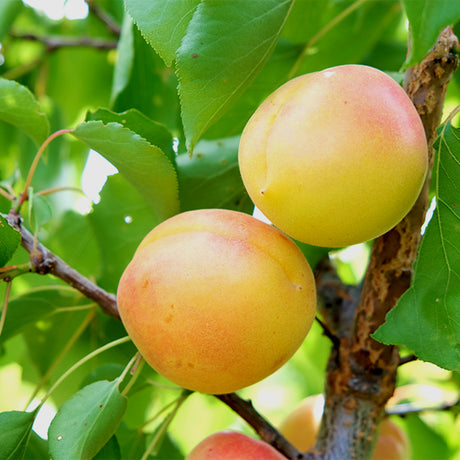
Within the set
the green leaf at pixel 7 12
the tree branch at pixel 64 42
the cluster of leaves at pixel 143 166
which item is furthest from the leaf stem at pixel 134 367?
the tree branch at pixel 64 42

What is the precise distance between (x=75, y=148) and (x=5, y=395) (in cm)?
81

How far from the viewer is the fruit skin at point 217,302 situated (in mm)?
720

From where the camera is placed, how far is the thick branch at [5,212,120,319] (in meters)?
0.90

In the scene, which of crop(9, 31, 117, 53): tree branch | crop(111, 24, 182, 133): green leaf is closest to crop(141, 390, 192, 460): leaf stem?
crop(111, 24, 182, 133): green leaf

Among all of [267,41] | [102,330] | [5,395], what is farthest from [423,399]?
[5,395]

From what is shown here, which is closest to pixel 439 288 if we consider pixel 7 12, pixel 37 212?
pixel 37 212

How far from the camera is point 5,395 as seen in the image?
2041mm

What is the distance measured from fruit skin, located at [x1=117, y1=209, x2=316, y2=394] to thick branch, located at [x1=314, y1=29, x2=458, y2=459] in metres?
0.18

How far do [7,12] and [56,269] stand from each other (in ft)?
1.88

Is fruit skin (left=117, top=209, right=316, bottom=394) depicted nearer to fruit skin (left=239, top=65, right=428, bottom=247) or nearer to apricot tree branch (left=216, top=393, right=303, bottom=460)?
fruit skin (left=239, top=65, right=428, bottom=247)

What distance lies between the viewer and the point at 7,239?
84 cm

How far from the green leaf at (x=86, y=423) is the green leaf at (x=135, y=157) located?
0.90 feet

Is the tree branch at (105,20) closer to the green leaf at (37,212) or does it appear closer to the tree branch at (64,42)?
the tree branch at (64,42)

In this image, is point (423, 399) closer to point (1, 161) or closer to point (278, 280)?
point (278, 280)
